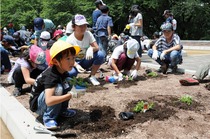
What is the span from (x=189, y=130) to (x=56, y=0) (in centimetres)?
2395

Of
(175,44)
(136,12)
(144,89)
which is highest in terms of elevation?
(136,12)

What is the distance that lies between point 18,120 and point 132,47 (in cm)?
271

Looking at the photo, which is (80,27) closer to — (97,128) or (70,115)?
(70,115)

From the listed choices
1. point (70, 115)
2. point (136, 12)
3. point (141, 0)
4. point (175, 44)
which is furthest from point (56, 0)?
point (70, 115)

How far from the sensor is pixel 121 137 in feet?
9.79

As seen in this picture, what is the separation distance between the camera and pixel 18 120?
345 cm

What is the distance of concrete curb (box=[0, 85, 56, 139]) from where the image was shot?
10.00ft

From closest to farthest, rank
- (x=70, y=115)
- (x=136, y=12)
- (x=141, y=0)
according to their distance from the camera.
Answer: (x=70, y=115)
(x=136, y=12)
(x=141, y=0)

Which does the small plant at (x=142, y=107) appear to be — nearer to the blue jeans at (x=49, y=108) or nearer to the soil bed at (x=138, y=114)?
the soil bed at (x=138, y=114)

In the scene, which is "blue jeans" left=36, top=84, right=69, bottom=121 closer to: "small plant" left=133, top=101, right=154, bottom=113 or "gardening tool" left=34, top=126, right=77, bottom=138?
"gardening tool" left=34, top=126, right=77, bottom=138

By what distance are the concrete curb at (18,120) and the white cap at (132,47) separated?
2254 mm

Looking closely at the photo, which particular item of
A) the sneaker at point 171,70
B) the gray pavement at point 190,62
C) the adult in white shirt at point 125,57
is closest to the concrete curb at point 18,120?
the adult in white shirt at point 125,57

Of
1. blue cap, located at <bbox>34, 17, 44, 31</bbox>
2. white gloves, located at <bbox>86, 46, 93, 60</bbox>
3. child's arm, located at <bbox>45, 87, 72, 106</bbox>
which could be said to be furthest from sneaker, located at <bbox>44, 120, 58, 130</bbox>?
blue cap, located at <bbox>34, 17, 44, 31</bbox>

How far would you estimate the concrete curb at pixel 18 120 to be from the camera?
3.05 meters
